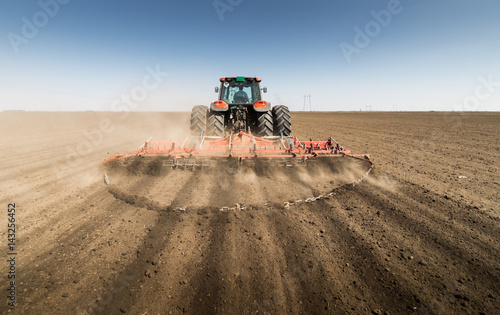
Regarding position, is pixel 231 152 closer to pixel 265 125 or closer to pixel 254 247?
pixel 265 125

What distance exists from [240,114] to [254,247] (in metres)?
4.47

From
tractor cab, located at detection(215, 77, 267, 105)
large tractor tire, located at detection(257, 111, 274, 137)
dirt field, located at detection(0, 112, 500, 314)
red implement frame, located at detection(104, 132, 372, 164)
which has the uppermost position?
tractor cab, located at detection(215, 77, 267, 105)

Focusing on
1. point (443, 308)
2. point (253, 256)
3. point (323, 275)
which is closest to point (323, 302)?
point (323, 275)

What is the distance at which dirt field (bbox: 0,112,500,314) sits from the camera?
1771 mm

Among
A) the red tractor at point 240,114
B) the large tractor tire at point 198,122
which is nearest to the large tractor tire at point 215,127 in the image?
the red tractor at point 240,114

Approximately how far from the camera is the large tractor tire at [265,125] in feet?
20.3

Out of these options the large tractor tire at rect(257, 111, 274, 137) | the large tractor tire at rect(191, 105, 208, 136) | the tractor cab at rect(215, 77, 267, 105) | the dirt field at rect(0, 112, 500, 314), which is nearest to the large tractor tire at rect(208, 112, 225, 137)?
the large tractor tire at rect(191, 105, 208, 136)

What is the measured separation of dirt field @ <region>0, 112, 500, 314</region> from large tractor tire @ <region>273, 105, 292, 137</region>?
237cm

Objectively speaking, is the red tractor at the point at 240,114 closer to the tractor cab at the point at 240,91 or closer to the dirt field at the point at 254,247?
the tractor cab at the point at 240,91

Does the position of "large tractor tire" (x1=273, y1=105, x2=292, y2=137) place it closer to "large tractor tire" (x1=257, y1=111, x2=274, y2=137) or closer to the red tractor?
the red tractor

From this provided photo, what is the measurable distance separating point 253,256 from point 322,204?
1593mm

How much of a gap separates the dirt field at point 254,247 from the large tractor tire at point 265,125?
2.17 meters

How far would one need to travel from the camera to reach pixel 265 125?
619cm

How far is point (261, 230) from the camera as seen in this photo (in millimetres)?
2693
